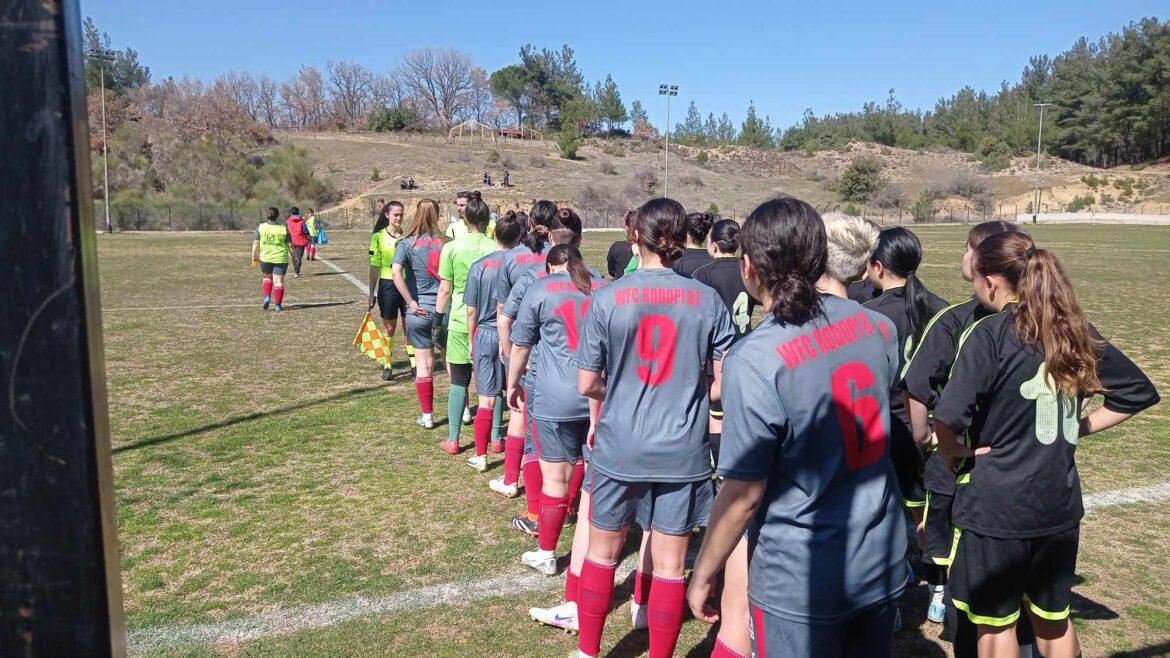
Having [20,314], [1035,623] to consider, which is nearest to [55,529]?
[20,314]

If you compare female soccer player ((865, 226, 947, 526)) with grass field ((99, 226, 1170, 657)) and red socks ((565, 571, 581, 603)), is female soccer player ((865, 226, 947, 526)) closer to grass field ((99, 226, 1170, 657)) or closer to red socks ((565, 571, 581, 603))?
grass field ((99, 226, 1170, 657))

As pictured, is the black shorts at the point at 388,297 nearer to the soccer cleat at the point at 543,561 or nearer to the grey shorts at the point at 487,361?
the grey shorts at the point at 487,361

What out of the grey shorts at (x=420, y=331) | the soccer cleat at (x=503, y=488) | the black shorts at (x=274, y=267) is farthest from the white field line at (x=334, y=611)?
the black shorts at (x=274, y=267)

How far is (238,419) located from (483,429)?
3.08 m

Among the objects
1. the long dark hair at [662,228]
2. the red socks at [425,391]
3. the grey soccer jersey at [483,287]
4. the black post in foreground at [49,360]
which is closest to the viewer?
the black post in foreground at [49,360]

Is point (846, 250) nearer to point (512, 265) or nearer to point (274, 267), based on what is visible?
point (512, 265)

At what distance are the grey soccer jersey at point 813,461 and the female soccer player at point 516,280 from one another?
308 centimetres

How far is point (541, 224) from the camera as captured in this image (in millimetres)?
5641

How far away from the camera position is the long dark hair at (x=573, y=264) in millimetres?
4582

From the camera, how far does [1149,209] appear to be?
236ft

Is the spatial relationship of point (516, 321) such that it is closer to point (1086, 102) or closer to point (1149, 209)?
point (1149, 209)

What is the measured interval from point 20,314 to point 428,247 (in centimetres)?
660

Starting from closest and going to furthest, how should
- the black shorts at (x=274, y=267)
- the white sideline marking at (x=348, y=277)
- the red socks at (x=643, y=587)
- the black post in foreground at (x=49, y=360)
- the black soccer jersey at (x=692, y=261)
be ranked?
the black post in foreground at (x=49, y=360) → the red socks at (x=643, y=587) → the black soccer jersey at (x=692, y=261) → the black shorts at (x=274, y=267) → the white sideline marking at (x=348, y=277)

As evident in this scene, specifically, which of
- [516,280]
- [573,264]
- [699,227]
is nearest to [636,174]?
[699,227]
